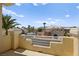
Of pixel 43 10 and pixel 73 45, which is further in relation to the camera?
pixel 43 10

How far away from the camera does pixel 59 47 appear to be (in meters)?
6.64

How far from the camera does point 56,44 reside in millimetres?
6777

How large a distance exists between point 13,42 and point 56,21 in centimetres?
215

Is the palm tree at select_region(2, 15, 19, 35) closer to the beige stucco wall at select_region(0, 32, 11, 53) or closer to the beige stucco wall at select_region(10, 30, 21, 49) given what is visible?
the beige stucco wall at select_region(10, 30, 21, 49)

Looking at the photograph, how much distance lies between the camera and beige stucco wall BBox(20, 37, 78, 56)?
19.6 ft

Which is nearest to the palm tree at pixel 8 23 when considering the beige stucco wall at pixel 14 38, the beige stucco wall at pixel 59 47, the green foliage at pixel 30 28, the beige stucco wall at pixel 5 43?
the beige stucco wall at pixel 14 38

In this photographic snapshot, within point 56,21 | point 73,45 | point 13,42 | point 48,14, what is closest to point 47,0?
point 73,45

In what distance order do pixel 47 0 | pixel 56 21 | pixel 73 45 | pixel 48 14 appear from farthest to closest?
pixel 48 14 → pixel 56 21 → pixel 73 45 → pixel 47 0

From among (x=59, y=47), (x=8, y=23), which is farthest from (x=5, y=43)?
(x=59, y=47)

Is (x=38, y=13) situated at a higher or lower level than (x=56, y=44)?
higher

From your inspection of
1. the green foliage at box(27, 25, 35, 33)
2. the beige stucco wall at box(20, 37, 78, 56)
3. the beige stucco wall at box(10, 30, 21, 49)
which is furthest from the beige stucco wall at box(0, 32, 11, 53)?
the green foliage at box(27, 25, 35, 33)

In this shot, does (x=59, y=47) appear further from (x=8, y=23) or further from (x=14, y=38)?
(x=8, y=23)

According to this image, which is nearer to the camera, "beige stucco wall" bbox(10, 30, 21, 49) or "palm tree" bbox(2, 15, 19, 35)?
"beige stucco wall" bbox(10, 30, 21, 49)

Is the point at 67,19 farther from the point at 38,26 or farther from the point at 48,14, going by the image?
the point at 38,26
